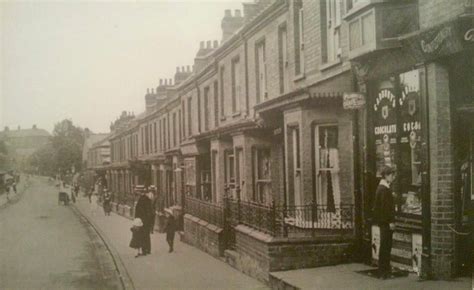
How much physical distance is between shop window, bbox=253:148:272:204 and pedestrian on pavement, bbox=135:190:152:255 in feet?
9.03

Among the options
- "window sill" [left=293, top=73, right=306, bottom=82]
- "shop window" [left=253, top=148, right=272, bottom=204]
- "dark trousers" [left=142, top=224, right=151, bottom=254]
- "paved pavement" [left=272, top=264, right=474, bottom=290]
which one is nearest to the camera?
"paved pavement" [left=272, top=264, right=474, bottom=290]

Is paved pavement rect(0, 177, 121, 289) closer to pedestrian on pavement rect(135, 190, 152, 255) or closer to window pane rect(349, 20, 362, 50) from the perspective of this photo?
pedestrian on pavement rect(135, 190, 152, 255)

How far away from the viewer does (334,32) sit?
1109 cm

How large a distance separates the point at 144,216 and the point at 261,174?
3112 millimetres

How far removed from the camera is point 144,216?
14.9 meters

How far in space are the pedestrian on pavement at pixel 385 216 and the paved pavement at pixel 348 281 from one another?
0.74ft

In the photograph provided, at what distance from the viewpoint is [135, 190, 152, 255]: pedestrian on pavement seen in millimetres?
14922

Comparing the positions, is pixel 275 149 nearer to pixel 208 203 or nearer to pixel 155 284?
pixel 208 203

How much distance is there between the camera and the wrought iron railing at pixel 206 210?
14250 mm

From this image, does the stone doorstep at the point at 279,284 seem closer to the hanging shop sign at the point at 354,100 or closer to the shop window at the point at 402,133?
the shop window at the point at 402,133

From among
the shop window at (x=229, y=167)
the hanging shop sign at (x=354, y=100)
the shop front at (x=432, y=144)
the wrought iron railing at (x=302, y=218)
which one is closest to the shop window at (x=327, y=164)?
the wrought iron railing at (x=302, y=218)

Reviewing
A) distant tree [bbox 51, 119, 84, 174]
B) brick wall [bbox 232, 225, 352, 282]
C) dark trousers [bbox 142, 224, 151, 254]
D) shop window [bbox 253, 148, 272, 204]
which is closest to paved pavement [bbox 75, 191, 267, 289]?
dark trousers [bbox 142, 224, 151, 254]

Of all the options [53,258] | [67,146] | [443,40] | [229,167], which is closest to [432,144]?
[443,40]

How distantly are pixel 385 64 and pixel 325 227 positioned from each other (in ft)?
9.77
